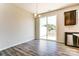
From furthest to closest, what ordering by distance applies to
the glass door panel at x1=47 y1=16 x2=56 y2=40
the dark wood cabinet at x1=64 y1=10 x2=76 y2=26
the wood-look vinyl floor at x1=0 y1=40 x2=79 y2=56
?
the glass door panel at x1=47 y1=16 x2=56 y2=40, the dark wood cabinet at x1=64 y1=10 x2=76 y2=26, the wood-look vinyl floor at x1=0 y1=40 x2=79 y2=56

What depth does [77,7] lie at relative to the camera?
592cm

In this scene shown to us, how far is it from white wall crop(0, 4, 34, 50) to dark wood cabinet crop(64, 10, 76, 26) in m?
2.84

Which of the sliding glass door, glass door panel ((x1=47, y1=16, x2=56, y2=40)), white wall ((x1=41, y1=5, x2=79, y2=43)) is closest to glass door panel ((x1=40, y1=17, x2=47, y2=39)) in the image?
the sliding glass door

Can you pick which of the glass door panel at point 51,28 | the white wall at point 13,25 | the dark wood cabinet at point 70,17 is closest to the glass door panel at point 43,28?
the glass door panel at point 51,28

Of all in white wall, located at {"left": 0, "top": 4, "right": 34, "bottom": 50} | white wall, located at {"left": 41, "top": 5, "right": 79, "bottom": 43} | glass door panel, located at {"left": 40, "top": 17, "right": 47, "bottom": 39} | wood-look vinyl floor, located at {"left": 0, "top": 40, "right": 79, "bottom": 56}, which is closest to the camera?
wood-look vinyl floor, located at {"left": 0, "top": 40, "right": 79, "bottom": 56}

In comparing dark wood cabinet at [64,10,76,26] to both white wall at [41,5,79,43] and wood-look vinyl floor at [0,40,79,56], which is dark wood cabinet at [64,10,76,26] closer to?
white wall at [41,5,79,43]

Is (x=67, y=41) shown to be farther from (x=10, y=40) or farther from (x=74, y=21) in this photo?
(x=10, y=40)

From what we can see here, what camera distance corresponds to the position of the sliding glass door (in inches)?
309

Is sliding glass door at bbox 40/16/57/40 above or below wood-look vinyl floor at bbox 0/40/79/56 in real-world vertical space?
above

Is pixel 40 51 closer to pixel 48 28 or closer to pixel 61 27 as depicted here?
pixel 61 27

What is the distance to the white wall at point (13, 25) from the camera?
504cm

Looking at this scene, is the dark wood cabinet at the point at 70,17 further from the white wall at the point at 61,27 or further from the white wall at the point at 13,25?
the white wall at the point at 13,25

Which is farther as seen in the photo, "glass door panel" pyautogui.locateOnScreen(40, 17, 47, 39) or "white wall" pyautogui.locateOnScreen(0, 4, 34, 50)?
"glass door panel" pyautogui.locateOnScreen(40, 17, 47, 39)

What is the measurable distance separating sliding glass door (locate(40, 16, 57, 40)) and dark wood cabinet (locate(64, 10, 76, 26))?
1.39 meters
